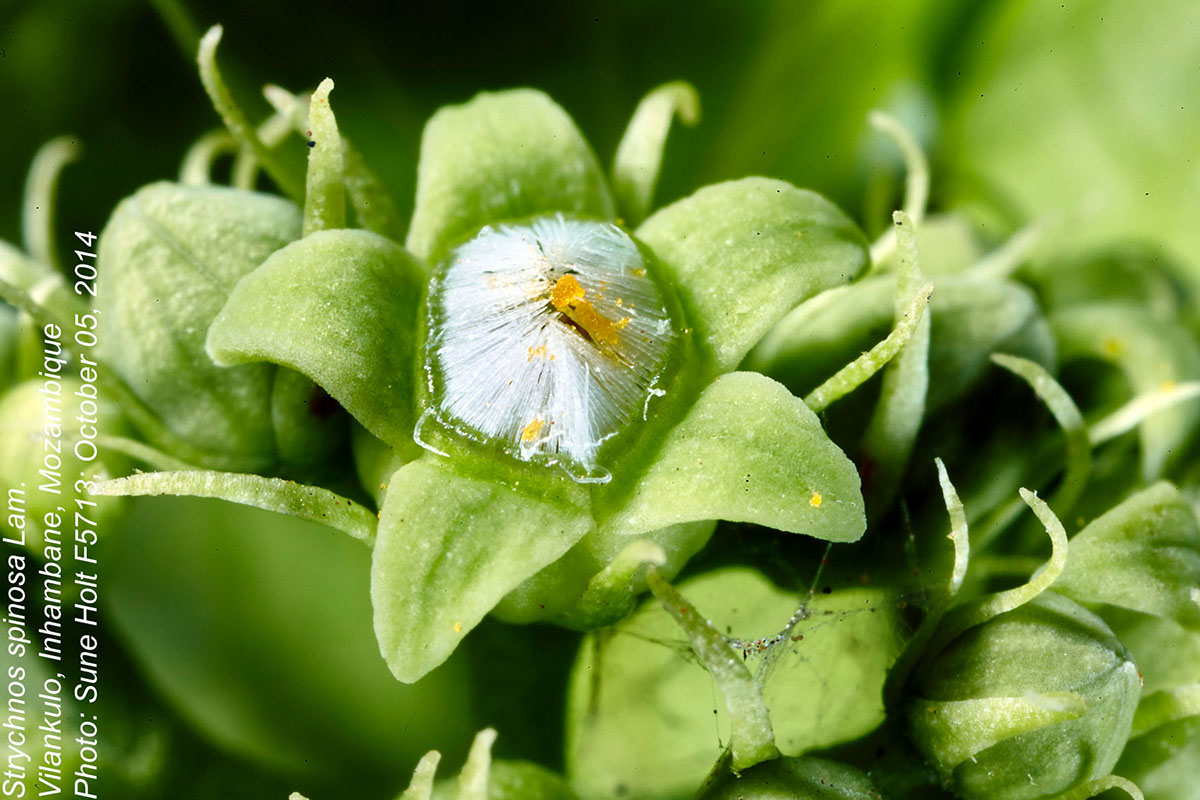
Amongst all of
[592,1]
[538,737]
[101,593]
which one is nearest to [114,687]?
[101,593]

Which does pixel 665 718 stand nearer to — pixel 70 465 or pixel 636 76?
pixel 70 465

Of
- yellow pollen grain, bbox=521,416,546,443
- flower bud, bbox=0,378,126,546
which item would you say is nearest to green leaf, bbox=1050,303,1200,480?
yellow pollen grain, bbox=521,416,546,443

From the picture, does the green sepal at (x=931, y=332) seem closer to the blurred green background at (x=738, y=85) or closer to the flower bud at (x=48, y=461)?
the blurred green background at (x=738, y=85)

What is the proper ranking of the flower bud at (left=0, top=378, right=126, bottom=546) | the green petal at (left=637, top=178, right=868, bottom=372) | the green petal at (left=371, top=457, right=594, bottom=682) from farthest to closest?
the flower bud at (left=0, top=378, right=126, bottom=546), the green petal at (left=637, top=178, right=868, bottom=372), the green petal at (left=371, top=457, right=594, bottom=682)

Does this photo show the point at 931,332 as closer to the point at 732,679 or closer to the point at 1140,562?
the point at 1140,562

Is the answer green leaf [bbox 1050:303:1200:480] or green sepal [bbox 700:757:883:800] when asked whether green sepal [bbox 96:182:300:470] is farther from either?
green leaf [bbox 1050:303:1200:480]

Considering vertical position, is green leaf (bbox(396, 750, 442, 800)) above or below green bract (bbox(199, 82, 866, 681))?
Result: below

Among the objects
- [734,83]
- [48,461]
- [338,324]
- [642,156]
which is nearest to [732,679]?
[338,324]
